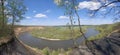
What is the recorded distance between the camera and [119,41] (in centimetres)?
1914

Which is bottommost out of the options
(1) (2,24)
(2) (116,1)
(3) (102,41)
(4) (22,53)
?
(4) (22,53)

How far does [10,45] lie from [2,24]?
5.78m

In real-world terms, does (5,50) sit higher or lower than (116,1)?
lower

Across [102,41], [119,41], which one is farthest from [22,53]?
[119,41]

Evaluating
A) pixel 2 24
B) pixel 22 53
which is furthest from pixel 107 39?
pixel 2 24

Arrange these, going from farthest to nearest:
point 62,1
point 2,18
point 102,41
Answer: point 62,1 < point 2,18 < point 102,41

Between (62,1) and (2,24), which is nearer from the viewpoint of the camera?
(2,24)

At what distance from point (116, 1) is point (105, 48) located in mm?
4690

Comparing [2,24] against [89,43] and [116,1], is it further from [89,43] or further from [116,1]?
[116,1]

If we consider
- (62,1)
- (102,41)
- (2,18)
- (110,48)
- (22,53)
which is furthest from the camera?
(62,1)

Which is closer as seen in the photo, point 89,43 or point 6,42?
point 89,43

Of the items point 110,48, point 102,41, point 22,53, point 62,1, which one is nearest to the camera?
point 110,48

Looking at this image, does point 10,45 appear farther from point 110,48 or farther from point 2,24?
point 110,48

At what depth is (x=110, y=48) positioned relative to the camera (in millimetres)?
18359
